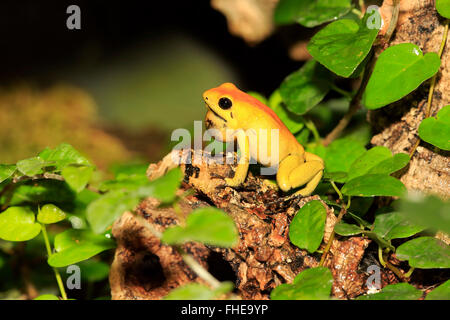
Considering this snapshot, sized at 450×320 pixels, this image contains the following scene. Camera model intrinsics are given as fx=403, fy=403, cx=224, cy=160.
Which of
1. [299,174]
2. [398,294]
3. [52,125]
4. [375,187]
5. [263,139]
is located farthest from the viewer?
[52,125]

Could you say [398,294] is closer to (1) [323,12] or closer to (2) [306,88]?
(2) [306,88]

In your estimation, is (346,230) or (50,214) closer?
(346,230)

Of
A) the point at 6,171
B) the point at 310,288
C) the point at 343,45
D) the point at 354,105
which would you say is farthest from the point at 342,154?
the point at 6,171

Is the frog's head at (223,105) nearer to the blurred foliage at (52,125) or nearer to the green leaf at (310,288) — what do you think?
the green leaf at (310,288)

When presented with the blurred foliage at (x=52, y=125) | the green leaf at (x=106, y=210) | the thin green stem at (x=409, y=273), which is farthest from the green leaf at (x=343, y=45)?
the blurred foliage at (x=52, y=125)

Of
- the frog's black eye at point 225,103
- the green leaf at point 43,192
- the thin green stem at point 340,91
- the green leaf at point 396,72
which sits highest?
the green leaf at point 396,72

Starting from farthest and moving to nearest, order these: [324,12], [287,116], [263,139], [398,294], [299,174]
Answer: [287,116] → [324,12] → [263,139] → [299,174] → [398,294]

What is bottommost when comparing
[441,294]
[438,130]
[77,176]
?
[441,294]
